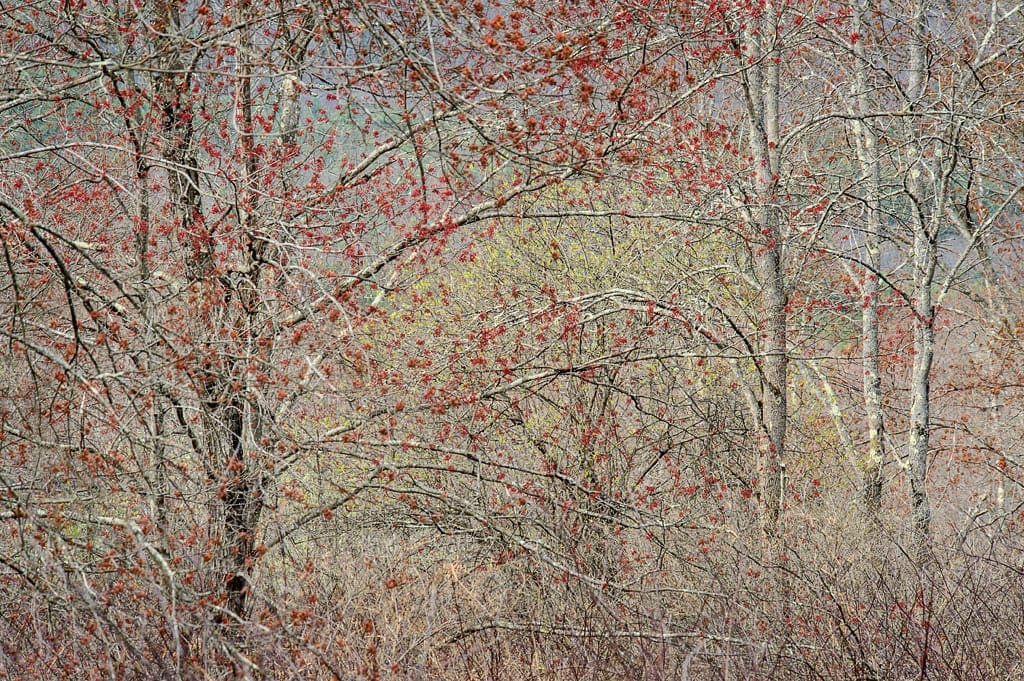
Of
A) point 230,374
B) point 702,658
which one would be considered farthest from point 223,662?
point 702,658

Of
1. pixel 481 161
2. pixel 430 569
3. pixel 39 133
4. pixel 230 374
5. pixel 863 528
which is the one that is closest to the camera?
pixel 481 161

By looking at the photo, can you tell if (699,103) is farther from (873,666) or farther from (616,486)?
(873,666)

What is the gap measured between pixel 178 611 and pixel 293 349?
5.42 feet

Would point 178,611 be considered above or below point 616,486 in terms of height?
below

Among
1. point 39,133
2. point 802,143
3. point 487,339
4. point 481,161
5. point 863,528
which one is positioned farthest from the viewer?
point 802,143

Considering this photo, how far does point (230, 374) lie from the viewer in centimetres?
572

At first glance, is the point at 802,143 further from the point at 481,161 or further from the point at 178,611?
the point at 178,611

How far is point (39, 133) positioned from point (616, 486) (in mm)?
5083

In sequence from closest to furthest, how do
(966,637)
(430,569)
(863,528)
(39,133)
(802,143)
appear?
(966,637) < (39,133) < (430,569) < (863,528) < (802,143)

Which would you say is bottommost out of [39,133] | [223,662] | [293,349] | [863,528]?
→ [223,662]

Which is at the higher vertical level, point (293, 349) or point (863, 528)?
point (293, 349)

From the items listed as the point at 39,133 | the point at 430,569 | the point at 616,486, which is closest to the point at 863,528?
the point at 616,486

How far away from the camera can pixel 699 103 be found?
14312mm

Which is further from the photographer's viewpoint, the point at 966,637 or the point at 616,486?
the point at 616,486
